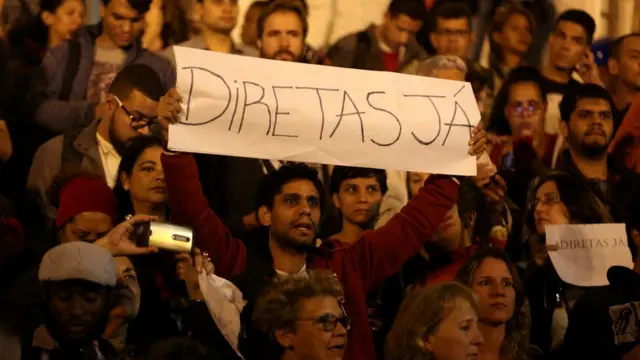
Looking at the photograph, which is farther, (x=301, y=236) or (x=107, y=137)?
(x=107, y=137)

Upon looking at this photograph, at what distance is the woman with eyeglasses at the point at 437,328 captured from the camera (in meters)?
3.79

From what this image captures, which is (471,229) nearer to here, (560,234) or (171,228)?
(560,234)

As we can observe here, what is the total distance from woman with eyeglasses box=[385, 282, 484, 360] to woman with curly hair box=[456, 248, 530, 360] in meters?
0.35

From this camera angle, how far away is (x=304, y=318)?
370 cm

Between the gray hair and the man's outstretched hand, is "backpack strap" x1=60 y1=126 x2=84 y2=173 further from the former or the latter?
the gray hair

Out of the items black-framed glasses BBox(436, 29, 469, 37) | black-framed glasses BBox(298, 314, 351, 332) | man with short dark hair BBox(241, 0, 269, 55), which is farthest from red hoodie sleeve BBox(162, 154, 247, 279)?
black-framed glasses BBox(436, 29, 469, 37)

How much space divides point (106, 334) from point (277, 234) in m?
0.62

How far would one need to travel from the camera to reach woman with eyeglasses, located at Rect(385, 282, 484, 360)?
12.4 feet

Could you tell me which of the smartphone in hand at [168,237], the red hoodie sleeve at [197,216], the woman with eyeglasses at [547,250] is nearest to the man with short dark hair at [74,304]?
the smartphone in hand at [168,237]

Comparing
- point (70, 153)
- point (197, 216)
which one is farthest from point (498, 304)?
point (70, 153)

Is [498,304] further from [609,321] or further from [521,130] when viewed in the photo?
[521,130]

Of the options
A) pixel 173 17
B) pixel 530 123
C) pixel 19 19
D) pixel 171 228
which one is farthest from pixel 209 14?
pixel 171 228

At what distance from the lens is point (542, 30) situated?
6.69m

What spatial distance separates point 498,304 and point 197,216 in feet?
3.29
